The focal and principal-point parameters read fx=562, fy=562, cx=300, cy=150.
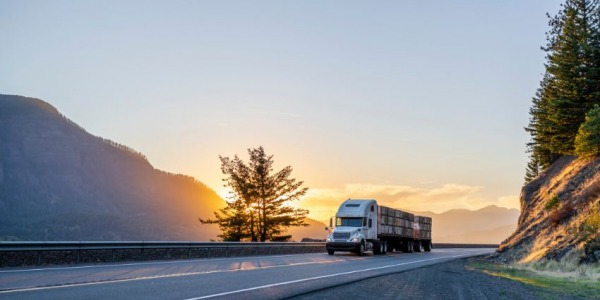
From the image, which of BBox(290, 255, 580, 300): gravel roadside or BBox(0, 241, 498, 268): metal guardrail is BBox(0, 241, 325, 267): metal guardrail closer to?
BBox(0, 241, 498, 268): metal guardrail

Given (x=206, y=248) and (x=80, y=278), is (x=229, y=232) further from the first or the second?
(x=80, y=278)

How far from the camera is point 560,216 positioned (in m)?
30.0

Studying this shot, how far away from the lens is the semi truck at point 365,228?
34.5 meters

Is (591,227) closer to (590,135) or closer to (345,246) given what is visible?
(590,135)

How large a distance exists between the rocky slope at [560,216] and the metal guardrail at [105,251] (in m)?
15.9

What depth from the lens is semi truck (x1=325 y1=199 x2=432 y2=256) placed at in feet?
113

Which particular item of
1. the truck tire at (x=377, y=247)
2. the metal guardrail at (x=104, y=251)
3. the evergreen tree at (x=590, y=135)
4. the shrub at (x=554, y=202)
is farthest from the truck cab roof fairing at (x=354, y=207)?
the evergreen tree at (x=590, y=135)

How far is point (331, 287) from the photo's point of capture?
12672mm

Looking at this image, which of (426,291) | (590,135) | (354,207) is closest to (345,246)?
(354,207)

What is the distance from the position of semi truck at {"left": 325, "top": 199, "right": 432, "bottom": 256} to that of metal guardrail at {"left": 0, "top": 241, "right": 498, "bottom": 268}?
5.48 m

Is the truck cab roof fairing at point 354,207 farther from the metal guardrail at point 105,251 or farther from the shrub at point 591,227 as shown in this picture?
the shrub at point 591,227

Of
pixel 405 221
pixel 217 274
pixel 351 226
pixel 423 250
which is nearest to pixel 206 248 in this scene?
pixel 351 226

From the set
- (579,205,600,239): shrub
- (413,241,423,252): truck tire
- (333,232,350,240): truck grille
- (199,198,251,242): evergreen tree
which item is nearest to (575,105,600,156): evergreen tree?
(579,205,600,239): shrub

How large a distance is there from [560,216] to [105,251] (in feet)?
75.3
